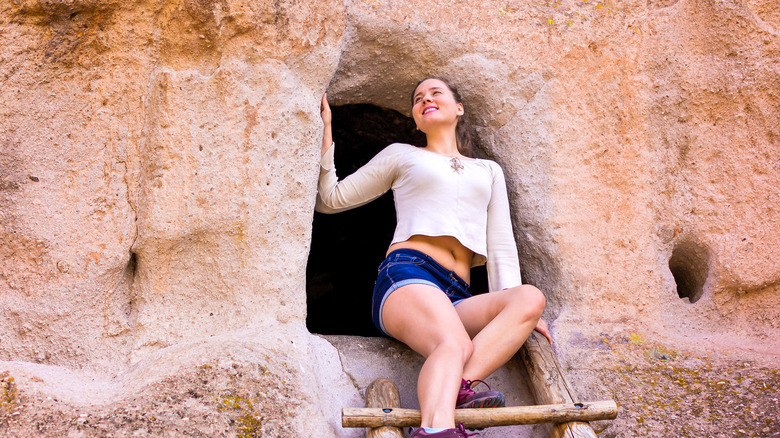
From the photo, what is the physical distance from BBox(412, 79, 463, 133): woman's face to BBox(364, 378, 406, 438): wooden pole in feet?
3.55

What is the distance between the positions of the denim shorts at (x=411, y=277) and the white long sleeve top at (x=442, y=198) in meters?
0.10

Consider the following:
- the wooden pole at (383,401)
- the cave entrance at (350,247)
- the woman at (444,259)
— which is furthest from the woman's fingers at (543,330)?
the cave entrance at (350,247)

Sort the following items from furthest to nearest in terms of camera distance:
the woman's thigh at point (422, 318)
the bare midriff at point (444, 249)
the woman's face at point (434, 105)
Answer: the woman's face at point (434, 105) < the bare midriff at point (444, 249) < the woman's thigh at point (422, 318)

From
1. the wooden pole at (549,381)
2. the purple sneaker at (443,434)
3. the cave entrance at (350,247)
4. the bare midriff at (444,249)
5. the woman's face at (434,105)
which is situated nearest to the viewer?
the purple sneaker at (443,434)

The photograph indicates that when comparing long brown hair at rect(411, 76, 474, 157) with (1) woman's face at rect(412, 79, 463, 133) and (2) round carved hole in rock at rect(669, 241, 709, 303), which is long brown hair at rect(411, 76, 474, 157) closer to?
(1) woman's face at rect(412, 79, 463, 133)

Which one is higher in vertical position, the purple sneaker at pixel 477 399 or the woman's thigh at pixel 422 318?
the woman's thigh at pixel 422 318

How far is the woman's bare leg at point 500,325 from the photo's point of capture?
2268 mm

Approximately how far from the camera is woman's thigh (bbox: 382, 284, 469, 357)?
2.26 m

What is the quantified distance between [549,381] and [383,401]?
56 centimetres

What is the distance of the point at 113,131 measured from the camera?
8.28 feet

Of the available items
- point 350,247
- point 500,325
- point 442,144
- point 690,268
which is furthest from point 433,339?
point 350,247

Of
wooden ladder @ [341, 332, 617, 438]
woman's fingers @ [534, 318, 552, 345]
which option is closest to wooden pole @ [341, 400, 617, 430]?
wooden ladder @ [341, 332, 617, 438]

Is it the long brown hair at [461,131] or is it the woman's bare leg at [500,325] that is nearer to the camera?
the woman's bare leg at [500,325]

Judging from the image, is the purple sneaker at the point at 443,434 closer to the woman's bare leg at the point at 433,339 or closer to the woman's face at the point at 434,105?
the woman's bare leg at the point at 433,339
